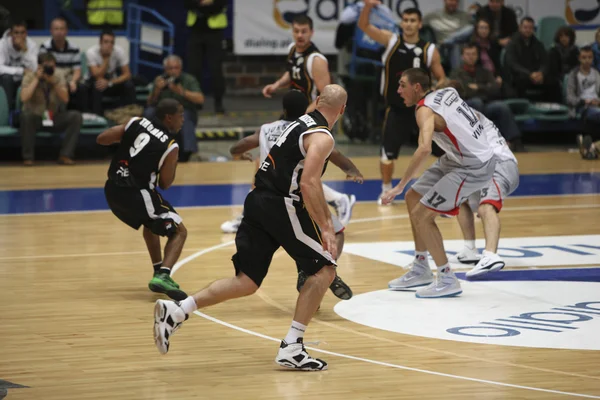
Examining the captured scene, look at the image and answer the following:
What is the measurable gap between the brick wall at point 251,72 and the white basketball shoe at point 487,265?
1183cm

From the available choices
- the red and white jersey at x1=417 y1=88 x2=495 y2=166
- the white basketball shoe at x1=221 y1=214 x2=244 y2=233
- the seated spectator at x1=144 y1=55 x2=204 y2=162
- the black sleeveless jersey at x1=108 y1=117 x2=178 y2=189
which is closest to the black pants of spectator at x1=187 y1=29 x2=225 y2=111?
the seated spectator at x1=144 y1=55 x2=204 y2=162

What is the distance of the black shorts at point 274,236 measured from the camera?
6.25 metres

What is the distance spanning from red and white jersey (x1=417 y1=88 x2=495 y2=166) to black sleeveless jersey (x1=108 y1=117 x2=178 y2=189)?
6.17 feet

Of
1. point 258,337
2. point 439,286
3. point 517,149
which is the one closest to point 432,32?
point 517,149

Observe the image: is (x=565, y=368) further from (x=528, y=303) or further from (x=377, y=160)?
(x=377, y=160)

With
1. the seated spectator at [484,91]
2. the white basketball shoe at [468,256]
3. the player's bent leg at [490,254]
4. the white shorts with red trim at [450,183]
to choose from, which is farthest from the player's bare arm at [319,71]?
the seated spectator at [484,91]

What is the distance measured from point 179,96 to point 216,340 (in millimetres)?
9689

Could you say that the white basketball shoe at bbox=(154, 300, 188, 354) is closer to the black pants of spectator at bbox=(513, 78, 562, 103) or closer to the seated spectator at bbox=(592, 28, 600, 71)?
the black pants of spectator at bbox=(513, 78, 562, 103)

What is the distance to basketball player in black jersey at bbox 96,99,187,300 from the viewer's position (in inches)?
319

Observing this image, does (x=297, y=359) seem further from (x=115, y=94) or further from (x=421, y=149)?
(x=115, y=94)

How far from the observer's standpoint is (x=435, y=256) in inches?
316

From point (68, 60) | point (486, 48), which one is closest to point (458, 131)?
point (68, 60)

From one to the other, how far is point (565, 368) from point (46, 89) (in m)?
10.7

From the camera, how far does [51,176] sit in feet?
48.5
